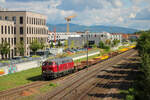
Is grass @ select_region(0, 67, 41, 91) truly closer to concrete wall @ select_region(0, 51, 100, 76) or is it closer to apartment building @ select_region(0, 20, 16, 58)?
concrete wall @ select_region(0, 51, 100, 76)

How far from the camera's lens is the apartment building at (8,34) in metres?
66.5

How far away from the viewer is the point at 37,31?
85.8m

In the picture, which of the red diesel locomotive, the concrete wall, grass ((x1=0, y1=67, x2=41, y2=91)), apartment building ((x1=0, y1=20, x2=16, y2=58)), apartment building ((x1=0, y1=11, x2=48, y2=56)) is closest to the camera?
grass ((x1=0, y1=67, x2=41, y2=91))

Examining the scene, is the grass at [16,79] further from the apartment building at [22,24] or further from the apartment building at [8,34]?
the apartment building at [22,24]

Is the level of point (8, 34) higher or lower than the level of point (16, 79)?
higher

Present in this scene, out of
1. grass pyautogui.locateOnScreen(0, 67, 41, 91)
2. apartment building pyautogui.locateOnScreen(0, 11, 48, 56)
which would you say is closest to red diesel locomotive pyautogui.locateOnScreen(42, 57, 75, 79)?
grass pyautogui.locateOnScreen(0, 67, 41, 91)

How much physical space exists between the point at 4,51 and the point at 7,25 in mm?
16294

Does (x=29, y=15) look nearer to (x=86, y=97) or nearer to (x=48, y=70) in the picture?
(x=48, y=70)

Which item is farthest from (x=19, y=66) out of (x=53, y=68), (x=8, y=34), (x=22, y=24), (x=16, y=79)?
(x=22, y=24)

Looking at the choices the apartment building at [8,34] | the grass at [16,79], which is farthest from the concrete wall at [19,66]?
the apartment building at [8,34]

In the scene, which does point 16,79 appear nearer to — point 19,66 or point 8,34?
point 19,66

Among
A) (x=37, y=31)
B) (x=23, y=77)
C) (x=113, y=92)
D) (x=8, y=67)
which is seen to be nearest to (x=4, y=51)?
(x=8, y=67)

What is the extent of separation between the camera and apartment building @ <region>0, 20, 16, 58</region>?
218ft

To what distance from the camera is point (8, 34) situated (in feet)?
233
